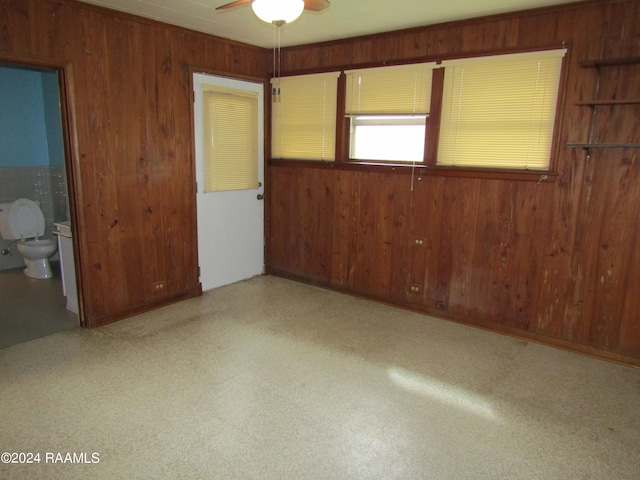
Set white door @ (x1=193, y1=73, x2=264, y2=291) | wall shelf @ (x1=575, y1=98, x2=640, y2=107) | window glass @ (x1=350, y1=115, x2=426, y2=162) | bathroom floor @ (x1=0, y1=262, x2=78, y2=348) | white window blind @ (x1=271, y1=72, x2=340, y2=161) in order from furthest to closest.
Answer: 1. white window blind @ (x1=271, y1=72, x2=340, y2=161)
2. white door @ (x1=193, y1=73, x2=264, y2=291)
3. window glass @ (x1=350, y1=115, x2=426, y2=162)
4. bathroom floor @ (x1=0, y1=262, x2=78, y2=348)
5. wall shelf @ (x1=575, y1=98, x2=640, y2=107)

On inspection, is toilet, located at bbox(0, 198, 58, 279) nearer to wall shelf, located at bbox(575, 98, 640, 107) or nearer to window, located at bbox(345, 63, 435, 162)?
window, located at bbox(345, 63, 435, 162)

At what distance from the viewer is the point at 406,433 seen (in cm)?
231

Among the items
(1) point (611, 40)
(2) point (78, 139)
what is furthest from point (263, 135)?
(1) point (611, 40)

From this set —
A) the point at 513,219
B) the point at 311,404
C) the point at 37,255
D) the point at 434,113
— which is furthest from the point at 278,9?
the point at 37,255

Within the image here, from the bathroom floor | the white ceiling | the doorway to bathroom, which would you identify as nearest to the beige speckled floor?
the bathroom floor

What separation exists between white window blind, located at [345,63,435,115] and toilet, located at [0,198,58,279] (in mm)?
3575

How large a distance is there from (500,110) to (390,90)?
0.98m

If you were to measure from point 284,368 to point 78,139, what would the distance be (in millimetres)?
2286

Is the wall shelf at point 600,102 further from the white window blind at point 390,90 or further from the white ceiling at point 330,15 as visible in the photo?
the white window blind at point 390,90

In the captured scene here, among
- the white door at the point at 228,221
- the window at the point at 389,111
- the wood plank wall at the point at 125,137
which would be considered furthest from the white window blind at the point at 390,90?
the wood plank wall at the point at 125,137

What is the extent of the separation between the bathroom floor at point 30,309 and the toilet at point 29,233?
0.15 meters

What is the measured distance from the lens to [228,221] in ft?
14.9

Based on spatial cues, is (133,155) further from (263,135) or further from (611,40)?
(611,40)

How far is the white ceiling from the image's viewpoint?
306 cm
